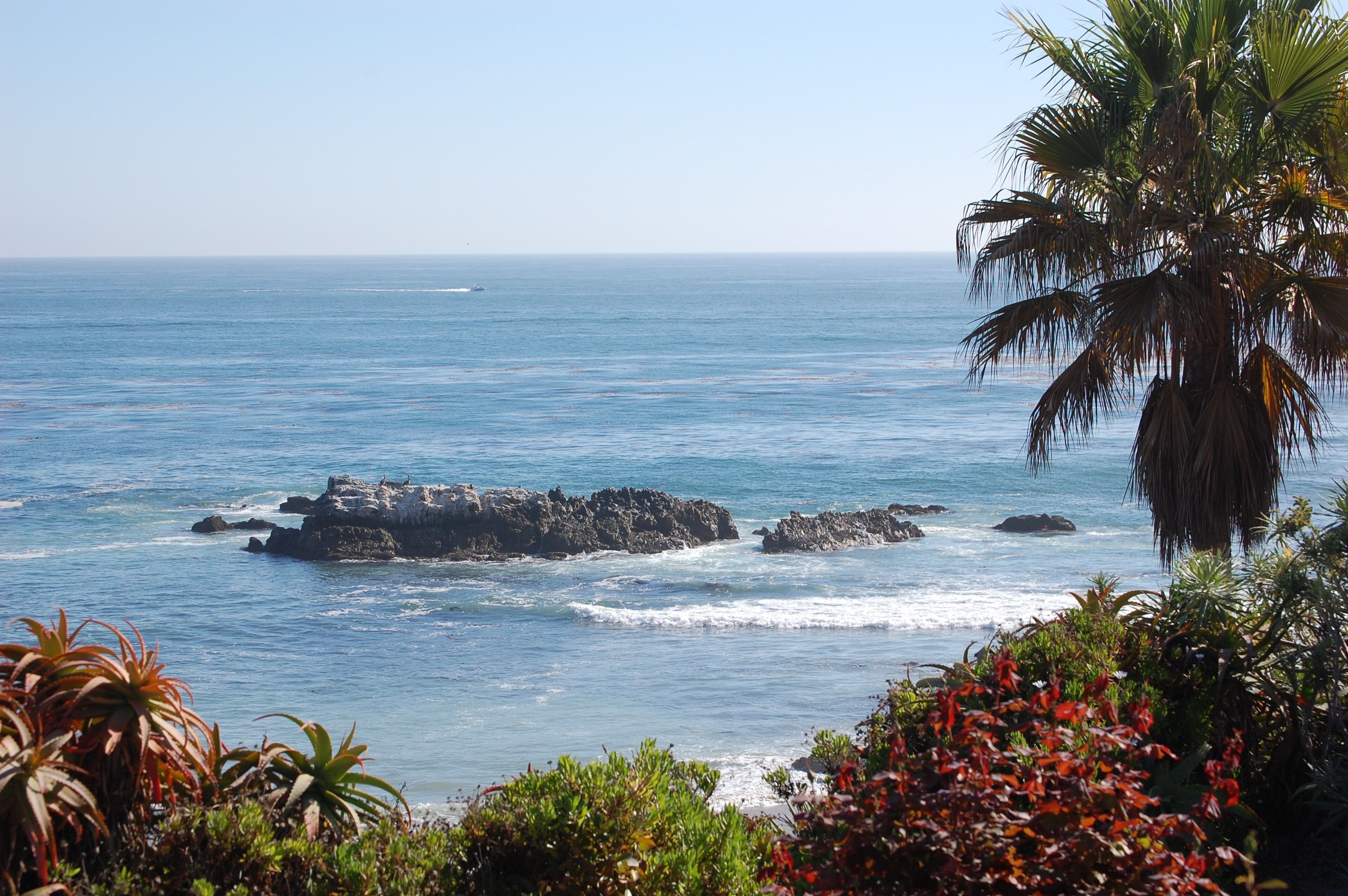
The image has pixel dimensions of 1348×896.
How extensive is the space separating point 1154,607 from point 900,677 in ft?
34.9

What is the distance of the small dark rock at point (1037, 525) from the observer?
30.9 m

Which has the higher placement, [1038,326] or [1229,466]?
[1038,326]

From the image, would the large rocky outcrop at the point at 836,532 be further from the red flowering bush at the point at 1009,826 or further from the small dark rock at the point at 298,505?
the red flowering bush at the point at 1009,826

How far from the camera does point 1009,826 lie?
10.4ft

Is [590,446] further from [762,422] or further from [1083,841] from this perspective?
[1083,841]

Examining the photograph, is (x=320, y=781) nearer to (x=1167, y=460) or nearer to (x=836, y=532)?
(x=1167, y=460)

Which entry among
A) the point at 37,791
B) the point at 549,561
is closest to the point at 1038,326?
the point at 37,791

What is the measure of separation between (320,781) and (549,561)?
926 inches

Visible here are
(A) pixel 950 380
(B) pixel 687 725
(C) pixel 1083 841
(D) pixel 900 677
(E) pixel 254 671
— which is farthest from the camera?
(A) pixel 950 380

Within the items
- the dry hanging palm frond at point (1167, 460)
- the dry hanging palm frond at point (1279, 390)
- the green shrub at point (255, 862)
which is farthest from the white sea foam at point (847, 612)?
the green shrub at point (255, 862)

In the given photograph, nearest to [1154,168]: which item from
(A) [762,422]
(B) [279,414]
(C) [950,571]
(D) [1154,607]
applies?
(D) [1154,607]

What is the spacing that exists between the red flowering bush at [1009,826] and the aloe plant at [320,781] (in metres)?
2.03

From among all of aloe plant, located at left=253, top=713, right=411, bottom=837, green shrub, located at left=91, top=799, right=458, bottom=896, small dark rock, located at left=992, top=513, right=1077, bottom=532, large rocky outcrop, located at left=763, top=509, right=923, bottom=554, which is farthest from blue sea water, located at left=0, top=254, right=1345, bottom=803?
green shrub, located at left=91, top=799, right=458, bottom=896

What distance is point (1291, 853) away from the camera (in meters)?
6.01
